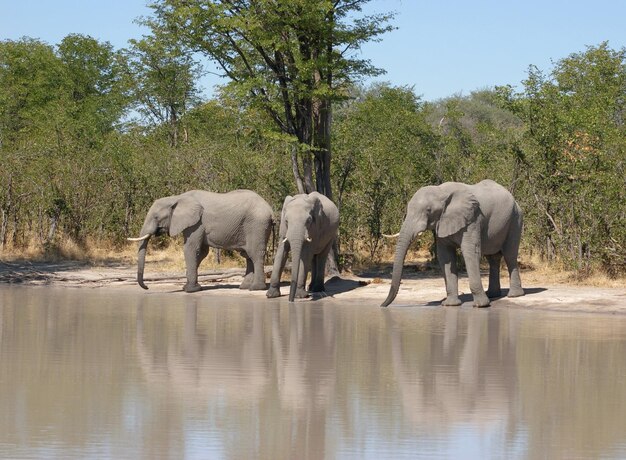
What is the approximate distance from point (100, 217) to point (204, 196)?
6.11 metres

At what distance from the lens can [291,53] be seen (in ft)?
74.0

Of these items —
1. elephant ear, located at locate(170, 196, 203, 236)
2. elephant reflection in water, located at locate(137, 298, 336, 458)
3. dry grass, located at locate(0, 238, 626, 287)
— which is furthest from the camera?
dry grass, located at locate(0, 238, 626, 287)

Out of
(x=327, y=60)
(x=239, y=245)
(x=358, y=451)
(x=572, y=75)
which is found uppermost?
(x=572, y=75)

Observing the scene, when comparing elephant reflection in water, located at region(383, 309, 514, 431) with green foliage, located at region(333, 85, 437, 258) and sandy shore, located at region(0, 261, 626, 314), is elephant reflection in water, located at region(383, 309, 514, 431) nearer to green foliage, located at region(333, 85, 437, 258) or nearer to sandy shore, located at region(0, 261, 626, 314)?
sandy shore, located at region(0, 261, 626, 314)

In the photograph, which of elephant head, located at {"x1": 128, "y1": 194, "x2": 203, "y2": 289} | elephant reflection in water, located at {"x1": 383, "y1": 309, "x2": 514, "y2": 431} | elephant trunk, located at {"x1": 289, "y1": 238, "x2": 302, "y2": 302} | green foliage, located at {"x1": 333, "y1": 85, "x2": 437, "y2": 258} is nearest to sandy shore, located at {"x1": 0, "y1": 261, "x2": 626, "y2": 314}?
→ elephant head, located at {"x1": 128, "y1": 194, "x2": 203, "y2": 289}

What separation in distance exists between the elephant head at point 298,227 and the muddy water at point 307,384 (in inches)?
69.3

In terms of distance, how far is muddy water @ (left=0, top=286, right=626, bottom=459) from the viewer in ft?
24.8

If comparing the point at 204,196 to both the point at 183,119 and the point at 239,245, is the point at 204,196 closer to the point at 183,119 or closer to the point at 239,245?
the point at 239,245

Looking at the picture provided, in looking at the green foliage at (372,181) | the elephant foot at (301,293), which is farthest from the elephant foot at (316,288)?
the green foliage at (372,181)

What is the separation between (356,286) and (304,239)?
239 cm

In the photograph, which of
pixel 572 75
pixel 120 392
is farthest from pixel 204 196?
pixel 572 75

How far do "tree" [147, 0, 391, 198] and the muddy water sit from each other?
632 centimetres

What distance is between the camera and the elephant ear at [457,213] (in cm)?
1827

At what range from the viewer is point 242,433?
7.79 metres
